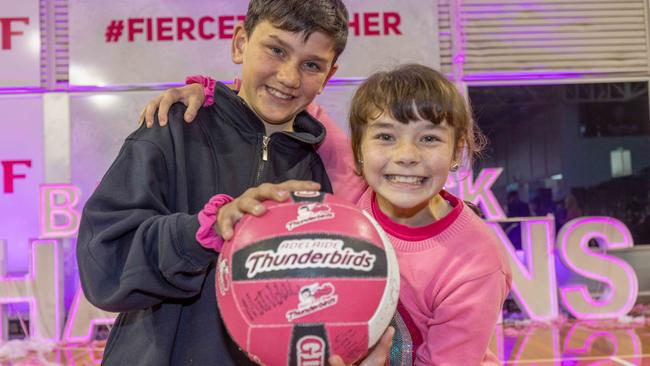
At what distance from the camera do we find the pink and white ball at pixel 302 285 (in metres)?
1.00

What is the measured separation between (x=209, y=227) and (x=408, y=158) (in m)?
0.56

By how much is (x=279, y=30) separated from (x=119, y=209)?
22.3 inches

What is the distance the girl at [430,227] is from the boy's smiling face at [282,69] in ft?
0.42

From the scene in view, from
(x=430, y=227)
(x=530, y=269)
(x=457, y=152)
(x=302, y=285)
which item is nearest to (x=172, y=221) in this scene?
(x=302, y=285)

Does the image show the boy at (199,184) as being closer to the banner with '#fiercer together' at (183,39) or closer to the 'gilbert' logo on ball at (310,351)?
the 'gilbert' logo on ball at (310,351)

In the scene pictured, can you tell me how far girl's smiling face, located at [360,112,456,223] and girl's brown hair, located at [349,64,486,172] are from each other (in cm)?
2

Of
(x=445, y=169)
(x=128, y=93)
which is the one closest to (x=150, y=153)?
(x=445, y=169)

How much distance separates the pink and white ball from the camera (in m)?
1.00

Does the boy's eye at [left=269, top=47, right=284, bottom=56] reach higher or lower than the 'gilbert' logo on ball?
higher

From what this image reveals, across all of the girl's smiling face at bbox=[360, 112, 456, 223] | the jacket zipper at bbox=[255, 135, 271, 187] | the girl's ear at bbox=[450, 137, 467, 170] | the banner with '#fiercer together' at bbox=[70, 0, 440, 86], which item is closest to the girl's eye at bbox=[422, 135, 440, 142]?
the girl's smiling face at bbox=[360, 112, 456, 223]

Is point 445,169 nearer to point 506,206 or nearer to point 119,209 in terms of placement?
point 119,209

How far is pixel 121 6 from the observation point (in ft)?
15.7

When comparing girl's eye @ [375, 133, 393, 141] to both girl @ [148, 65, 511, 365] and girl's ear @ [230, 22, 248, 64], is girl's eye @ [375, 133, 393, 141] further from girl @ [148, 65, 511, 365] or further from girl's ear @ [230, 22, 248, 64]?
girl's ear @ [230, 22, 248, 64]

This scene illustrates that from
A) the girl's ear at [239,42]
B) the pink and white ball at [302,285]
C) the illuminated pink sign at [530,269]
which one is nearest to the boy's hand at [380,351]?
the pink and white ball at [302,285]
